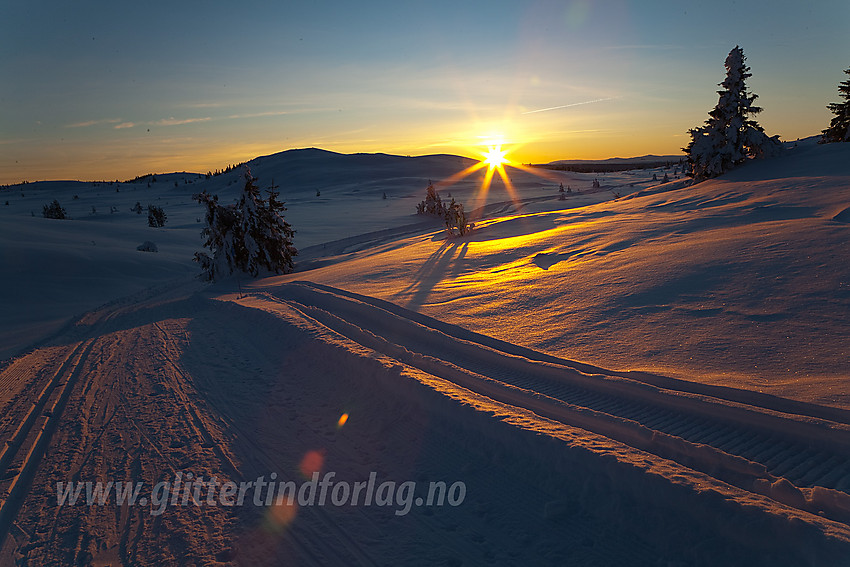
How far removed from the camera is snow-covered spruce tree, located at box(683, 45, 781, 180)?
16.6m

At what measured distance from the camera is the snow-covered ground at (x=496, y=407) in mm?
3352

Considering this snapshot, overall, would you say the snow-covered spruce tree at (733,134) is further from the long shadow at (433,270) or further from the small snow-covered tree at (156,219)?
the small snow-covered tree at (156,219)

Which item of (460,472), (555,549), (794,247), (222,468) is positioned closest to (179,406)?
(222,468)

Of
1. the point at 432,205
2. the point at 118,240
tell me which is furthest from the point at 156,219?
the point at 432,205

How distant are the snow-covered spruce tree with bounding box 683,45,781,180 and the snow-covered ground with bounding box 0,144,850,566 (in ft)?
20.3

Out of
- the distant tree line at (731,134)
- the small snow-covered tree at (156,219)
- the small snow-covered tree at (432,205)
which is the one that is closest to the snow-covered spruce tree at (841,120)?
the distant tree line at (731,134)

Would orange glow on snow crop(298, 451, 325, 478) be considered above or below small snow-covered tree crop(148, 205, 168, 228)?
below

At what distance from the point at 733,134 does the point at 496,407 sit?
56.8 ft

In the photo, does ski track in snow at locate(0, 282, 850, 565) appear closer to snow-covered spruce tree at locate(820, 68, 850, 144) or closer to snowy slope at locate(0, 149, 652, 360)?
snowy slope at locate(0, 149, 652, 360)

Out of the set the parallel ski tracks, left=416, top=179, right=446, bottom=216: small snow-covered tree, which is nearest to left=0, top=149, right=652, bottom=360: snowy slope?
left=416, top=179, right=446, bottom=216: small snow-covered tree

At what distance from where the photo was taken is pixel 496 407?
15.8 feet

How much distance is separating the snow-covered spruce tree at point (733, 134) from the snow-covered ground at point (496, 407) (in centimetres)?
620

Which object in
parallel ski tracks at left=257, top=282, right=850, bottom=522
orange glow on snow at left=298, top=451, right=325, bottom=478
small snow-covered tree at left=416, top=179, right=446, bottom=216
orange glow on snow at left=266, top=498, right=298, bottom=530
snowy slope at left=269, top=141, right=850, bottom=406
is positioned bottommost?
orange glow on snow at left=266, top=498, right=298, bottom=530

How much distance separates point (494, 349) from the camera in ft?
21.0
